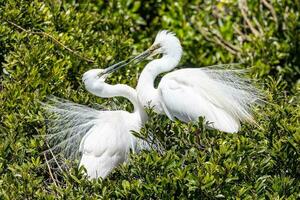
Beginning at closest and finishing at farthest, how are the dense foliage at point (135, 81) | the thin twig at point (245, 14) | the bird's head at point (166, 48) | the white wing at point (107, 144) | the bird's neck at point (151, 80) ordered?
1. the dense foliage at point (135, 81)
2. the white wing at point (107, 144)
3. the bird's neck at point (151, 80)
4. the bird's head at point (166, 48)
5. the thin twig at point (245, 14)

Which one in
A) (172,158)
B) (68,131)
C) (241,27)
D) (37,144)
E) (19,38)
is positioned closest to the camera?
(172,158)

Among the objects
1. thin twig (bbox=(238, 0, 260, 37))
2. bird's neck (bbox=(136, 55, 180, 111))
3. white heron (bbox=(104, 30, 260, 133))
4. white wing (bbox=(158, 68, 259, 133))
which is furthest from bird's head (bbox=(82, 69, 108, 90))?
thin twig (bbox=(238, 0, 260, 37))

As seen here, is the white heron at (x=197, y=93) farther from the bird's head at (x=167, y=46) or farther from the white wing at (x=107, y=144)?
the white wing at (x=107, y=144)

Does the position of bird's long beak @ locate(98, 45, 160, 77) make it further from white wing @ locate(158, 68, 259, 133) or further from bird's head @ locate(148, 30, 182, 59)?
white wing @ locate(158, 68, 259, 133)

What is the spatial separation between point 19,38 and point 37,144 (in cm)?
113

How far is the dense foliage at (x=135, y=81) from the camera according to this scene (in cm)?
428

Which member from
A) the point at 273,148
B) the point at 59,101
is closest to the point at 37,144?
the point at 59,101

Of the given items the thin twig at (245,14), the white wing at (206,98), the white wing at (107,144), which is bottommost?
the thin twig at (245,14)

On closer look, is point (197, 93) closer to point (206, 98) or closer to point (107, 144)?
point (206, 98)

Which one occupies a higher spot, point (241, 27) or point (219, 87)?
point (219, 87)

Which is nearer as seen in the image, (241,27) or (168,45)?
(168,45)

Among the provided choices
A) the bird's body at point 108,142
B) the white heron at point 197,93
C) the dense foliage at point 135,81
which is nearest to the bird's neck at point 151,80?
the white heron at point 197,93

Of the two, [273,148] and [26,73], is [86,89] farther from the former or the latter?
[273,148]

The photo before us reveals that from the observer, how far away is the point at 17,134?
16.6 feet
